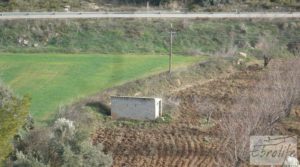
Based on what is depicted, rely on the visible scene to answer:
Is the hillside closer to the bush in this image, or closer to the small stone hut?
the small stone hut

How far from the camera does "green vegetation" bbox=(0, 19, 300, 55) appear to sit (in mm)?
45531

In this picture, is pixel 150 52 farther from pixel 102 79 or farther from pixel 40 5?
pixel 40 5

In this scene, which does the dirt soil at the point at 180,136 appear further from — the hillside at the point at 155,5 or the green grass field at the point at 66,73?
the hillside at the point at 155,5

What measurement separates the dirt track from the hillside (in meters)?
21.5

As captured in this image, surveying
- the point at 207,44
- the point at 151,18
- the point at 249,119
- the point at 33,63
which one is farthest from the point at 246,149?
the point at 151,18

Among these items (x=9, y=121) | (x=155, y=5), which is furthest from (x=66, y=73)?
(x=155, y=5)

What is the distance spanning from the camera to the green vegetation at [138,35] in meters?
45.5

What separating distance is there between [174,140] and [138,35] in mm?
20925

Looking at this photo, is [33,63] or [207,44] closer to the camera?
[33,63]

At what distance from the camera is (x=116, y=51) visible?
44.8 meters

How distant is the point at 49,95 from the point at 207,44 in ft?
58.1

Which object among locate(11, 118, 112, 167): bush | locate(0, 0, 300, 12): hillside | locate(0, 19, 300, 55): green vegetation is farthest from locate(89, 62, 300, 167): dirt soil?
locate(0, 0, 300, 12): hillside

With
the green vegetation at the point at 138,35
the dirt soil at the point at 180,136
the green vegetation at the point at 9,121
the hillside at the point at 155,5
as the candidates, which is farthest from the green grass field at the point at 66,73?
the hillside at the point at 155,5

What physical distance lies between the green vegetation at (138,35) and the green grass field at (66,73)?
2.40 m
